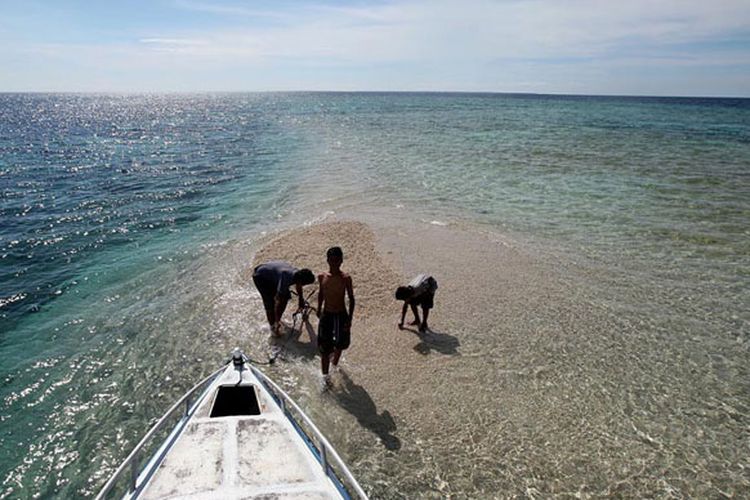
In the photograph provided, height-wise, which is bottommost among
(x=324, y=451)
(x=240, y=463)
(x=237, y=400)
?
(x=237, y=400)

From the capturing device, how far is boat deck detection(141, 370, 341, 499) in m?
4.75

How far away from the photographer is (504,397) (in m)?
7.80

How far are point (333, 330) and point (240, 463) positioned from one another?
2.98m

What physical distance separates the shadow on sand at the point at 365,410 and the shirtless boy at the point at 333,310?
59 centimetres

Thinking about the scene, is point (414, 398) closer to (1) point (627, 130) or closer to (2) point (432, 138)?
(2) point (432, 138)

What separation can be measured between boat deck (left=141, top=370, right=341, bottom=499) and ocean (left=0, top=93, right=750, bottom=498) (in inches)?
54.8

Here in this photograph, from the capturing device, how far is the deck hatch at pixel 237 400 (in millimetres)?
6672

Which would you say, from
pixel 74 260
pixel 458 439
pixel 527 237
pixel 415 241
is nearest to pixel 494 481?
pixel 458 439

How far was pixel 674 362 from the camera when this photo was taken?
8.78 m

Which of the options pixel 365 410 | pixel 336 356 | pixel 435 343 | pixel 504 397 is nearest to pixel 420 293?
pixel 435 343

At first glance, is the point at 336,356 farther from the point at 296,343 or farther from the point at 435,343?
the point at 435,343

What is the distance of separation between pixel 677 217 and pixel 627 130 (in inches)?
1683

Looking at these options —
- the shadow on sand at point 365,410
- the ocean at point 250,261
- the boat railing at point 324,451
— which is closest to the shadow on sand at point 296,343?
the ocean at point 250,261

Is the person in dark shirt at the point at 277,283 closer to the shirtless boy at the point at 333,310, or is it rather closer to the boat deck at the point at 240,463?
Result: the shirtless boy at the point at 333,310
